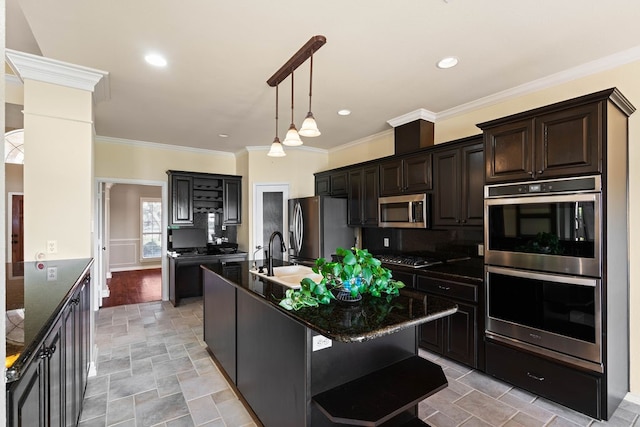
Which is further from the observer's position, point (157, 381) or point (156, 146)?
point (156, 146)

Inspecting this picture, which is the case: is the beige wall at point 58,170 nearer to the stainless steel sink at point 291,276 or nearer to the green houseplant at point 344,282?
the stainless steel sink at point 291,276

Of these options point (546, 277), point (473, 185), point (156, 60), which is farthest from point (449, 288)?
point (156, 60)

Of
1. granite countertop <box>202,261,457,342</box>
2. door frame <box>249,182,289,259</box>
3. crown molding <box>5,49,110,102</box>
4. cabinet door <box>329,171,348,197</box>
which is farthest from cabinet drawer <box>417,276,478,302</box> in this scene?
crown molding <box>5,49,110,102</box>

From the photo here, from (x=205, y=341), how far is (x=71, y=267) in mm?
1494

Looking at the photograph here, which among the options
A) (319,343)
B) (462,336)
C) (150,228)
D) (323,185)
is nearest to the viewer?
(319,343)

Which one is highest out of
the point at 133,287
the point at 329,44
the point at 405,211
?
the point at 329,44

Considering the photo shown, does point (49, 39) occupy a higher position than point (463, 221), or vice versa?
point (49, 39)

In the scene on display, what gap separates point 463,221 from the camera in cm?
319

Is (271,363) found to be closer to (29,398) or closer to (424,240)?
(29,398)

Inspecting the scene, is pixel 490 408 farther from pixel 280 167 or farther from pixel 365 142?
pixel 280 167

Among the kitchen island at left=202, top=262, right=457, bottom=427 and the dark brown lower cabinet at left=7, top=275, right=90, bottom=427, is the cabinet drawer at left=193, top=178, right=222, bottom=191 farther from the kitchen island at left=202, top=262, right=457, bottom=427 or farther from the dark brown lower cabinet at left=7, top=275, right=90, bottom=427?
the kitchen island at left=202, top=262, right=457, bottom=427

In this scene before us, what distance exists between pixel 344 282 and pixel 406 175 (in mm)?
2511

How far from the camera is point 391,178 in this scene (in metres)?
4.05

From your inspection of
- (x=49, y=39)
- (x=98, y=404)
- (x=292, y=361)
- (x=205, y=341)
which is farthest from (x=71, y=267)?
(x=292, y=361)
